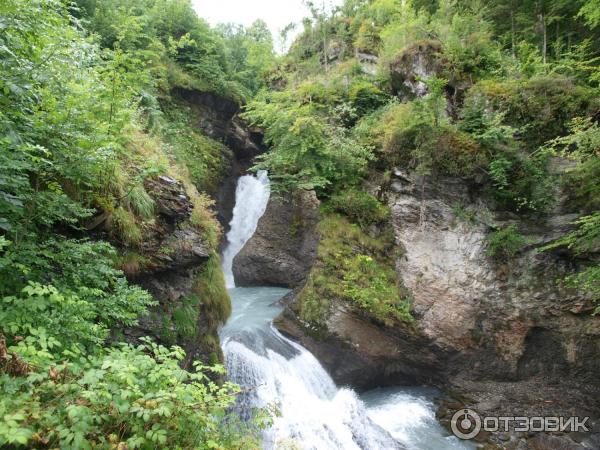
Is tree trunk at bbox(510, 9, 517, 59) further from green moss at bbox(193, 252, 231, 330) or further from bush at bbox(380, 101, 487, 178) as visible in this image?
green moss at bbox(193, 252, 231, 330)

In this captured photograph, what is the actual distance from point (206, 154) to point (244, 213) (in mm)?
3344

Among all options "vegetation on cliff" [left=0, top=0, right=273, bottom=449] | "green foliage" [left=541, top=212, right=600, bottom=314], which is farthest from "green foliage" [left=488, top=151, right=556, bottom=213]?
"vegetation on cliff" [left=0, top=0, right=273, bottom=449]

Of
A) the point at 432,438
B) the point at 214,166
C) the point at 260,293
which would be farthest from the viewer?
the point at 214,166

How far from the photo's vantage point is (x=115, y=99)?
5.07 meters

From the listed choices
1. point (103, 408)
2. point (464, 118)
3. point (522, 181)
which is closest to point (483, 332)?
point (522, 181)

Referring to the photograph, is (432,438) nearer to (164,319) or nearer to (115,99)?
(164,319)

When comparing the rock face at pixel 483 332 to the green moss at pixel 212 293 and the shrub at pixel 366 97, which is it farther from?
the shrub at pixel 366 97

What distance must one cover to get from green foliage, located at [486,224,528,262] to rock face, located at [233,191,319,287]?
614 cm

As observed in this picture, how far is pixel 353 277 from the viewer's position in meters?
10.2

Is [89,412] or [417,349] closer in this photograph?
[89,412]

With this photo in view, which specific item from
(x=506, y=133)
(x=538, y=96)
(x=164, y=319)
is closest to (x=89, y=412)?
(x=164, y=319)

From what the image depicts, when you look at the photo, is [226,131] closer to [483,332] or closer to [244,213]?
[244,213]

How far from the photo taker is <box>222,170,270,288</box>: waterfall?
1639 centimetres

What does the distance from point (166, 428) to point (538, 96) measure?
12447 millimetres
